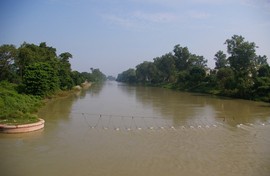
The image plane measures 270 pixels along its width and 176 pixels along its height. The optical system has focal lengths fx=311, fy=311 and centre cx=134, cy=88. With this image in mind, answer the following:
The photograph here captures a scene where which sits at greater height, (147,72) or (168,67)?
(168,67)

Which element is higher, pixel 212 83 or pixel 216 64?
pixel 216 64

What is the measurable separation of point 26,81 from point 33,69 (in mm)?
1378

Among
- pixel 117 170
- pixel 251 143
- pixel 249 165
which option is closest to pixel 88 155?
pixel 117 170

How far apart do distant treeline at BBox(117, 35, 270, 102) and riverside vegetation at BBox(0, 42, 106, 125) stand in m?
23.3

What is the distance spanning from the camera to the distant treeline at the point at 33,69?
28281 millimetres

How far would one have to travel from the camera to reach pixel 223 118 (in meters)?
22.6

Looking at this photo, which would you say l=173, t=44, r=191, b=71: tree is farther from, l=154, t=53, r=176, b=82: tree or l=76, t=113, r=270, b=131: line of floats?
l=76, t=113, r=270, b=131: line of floats

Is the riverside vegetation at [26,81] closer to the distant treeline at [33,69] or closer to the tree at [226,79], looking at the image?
the distant treeline at [33,69]

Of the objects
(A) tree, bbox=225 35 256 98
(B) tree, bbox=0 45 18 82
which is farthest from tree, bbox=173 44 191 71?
(B) tree, bbox=0 45 18 82

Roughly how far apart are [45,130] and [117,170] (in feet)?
22.7

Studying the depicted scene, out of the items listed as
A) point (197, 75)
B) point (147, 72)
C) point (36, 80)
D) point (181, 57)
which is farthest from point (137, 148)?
point (147, 72)

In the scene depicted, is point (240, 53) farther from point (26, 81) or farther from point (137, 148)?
point (137, 148)

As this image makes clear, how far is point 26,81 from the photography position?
92.6ft

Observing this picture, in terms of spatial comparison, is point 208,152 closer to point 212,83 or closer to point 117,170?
point 117,170
